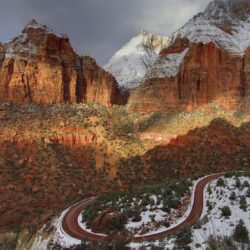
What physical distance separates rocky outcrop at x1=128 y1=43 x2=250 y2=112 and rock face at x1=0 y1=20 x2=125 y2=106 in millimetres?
14750

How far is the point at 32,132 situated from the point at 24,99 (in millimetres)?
8622

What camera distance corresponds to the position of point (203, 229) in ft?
79.8

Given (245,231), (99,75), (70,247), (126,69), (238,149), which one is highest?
(126,69)

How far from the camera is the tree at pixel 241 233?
841 inches

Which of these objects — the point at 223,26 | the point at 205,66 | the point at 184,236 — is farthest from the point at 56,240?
the point at 223,26

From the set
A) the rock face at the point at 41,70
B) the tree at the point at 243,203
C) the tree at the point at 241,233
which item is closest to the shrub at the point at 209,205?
the tree at the point at 243,203

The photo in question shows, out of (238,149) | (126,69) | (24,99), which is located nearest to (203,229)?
(238,149)

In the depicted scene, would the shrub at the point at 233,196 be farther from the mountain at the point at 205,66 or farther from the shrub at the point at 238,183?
the mountain at the point at 205,66

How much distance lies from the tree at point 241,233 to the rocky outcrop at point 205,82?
45.1 metres

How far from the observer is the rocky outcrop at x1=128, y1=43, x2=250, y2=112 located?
67.3 metres

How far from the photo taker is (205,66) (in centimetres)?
6988

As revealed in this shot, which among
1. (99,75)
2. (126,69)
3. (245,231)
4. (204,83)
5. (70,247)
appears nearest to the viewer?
(245,231)

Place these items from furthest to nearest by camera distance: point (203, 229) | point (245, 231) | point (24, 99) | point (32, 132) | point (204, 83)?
point (204, 83) → point (24, 99) → point (32, 132) → point (203, 229) → point (245, 231)

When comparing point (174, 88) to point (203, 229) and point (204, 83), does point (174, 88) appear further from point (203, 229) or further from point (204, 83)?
point (203, 229)
